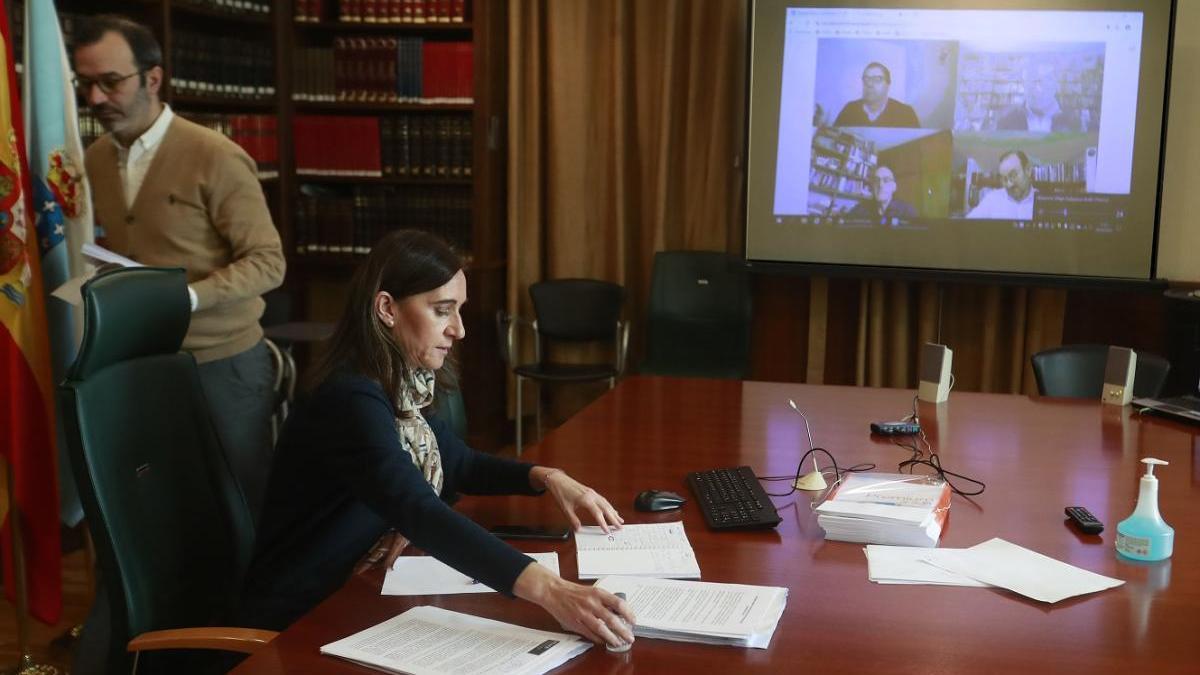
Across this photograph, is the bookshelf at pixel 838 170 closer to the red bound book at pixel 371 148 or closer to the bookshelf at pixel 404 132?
the bookshelf at pixel 404 132

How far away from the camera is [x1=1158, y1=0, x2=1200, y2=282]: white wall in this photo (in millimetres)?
4492

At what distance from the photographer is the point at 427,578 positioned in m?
1.74

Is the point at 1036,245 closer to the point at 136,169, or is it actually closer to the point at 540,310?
the point at 540,310

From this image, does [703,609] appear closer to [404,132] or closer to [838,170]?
[838,170]

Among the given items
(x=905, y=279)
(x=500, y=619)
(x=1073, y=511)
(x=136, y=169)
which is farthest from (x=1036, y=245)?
(x=500, y=619)

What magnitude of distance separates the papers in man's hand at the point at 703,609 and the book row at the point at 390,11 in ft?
12.4

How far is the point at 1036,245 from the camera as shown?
461cm

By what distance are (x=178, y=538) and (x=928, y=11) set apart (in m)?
3.68

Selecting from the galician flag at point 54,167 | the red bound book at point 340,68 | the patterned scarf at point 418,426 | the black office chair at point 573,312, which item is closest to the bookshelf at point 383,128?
the red bound book at point 340,68

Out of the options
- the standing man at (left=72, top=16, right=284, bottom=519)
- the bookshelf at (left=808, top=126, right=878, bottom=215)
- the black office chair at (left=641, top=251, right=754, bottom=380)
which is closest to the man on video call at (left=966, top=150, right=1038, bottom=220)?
the bookshelf at (left=808, top=126, right=878, bottom=215)

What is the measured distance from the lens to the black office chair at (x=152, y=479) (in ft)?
5.73

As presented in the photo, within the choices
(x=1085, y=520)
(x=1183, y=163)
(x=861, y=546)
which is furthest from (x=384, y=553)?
(x=1183, y=163)

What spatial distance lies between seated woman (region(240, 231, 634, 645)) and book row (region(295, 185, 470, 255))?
320cm

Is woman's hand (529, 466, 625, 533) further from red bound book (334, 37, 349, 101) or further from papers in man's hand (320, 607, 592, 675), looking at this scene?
red bound book (334, 37, 349, 101)
